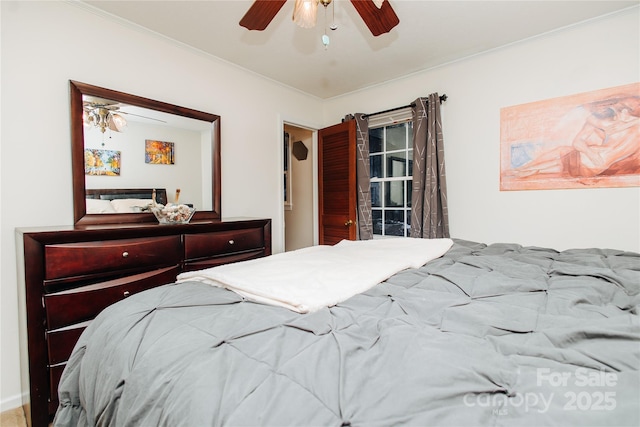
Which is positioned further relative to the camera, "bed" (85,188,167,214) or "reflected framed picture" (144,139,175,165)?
"reflected framed picture" (144,139,175,165)

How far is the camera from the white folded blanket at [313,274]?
943 millimetres

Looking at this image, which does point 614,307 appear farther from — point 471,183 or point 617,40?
point 617,40

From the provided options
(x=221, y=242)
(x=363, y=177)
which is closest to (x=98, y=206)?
(x=221, y=242)

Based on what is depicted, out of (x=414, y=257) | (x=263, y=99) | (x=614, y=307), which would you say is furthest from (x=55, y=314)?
(x=263, y=99)

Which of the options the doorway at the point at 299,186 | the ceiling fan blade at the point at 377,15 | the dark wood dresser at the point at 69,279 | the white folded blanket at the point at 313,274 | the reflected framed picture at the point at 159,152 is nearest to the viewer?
the white folded blanket at the point at 313,274

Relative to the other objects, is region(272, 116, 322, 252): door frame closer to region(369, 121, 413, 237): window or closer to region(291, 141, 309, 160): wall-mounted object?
region(291, 141, 309, 160): wall-mounted object

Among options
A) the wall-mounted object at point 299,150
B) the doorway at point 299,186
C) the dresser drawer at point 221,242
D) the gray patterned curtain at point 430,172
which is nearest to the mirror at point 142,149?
the dresser drawer at point 221,242

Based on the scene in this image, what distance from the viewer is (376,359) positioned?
23.7 inches

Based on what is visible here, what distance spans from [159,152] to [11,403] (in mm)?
1922

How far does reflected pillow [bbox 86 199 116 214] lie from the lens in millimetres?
2123

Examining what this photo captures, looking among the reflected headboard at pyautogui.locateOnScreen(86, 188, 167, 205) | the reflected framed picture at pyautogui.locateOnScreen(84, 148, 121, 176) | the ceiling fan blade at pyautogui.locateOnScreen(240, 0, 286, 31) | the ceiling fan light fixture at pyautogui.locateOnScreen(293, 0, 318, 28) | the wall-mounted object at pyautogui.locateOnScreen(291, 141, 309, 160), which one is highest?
the ceiling fan blade at pyautogui.locateOnScreen(240, 0, 286, 31)

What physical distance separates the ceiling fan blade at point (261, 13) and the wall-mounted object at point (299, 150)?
107 inches

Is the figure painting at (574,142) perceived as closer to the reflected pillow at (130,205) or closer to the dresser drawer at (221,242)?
the dresser drawer at (221,242)

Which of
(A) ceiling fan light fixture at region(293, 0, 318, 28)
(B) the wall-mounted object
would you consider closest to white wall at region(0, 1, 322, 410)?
(A) ceiling fan light fixture at region(293, 0, 318, 28)
